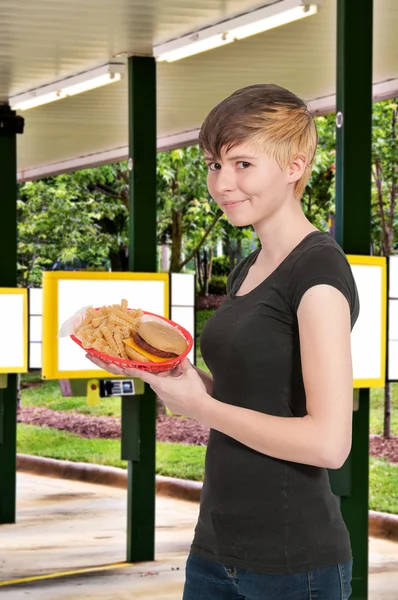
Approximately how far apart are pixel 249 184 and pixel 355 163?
3.83m

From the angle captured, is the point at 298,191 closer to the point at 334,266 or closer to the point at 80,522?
the point at 334,266

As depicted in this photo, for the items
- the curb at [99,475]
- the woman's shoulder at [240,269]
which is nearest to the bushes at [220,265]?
the curb at [99,475]

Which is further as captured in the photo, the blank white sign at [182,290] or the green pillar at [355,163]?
the blank white sign at [182,290]

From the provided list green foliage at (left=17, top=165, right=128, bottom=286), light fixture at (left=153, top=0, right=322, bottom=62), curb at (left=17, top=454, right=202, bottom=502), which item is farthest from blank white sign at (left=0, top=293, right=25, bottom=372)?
green foliage at (left=17, top=165, right=128, bottom=286)

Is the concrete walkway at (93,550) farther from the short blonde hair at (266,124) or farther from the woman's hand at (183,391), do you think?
the short blonde hair at (266,124)

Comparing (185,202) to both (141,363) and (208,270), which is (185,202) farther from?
(141,363)

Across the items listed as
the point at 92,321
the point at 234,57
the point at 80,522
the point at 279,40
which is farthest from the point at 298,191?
the point at 80,522

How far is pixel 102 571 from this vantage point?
757 centimetres

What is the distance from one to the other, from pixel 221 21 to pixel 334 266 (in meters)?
4.83

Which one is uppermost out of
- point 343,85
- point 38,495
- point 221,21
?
point 221,21

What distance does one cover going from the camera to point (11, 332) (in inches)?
348

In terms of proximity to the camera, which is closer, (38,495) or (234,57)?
(234,57)

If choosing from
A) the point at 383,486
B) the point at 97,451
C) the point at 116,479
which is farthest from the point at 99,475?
the point at 97,451

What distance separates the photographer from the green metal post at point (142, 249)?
25.4ft
